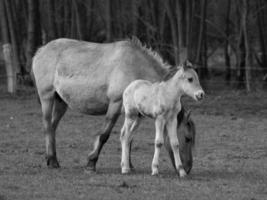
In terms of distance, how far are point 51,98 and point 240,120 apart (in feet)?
25.3

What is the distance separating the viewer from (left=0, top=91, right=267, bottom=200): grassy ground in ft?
28.5

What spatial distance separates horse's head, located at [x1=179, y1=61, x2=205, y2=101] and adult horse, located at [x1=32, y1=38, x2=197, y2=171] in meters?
0.85

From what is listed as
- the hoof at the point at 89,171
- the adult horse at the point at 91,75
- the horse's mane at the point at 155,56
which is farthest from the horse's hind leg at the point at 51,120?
the horse's mane at the point at 155,56

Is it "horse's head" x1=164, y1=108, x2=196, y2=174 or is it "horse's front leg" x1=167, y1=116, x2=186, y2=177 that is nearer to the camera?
"horse's front leg" x1=167, y1=116, x2=186, y2=177

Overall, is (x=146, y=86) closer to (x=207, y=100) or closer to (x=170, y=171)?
(x=170, y=171)

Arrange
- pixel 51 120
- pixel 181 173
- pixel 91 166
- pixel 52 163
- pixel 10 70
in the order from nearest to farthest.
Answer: pixel 181 173 → pixel 91 166 → pixel 52 163 → pixel 51 120 → pixel 10 70

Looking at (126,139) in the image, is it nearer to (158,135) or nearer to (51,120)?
(158,135)

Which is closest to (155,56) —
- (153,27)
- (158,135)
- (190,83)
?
(190,83)

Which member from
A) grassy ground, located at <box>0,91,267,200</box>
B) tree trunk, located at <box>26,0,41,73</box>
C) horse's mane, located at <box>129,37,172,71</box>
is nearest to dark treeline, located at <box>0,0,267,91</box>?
tree trunk, located at <box>26,0,41,73</box>

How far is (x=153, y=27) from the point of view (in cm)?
2931

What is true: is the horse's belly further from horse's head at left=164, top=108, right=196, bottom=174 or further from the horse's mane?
horse's head at left=164, top=108, right=196, bottom=174

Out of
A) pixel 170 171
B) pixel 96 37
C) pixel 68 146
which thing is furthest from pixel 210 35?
pixel 170 171

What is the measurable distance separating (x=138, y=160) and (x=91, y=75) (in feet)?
6.28

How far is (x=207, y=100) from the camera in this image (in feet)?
72.0
